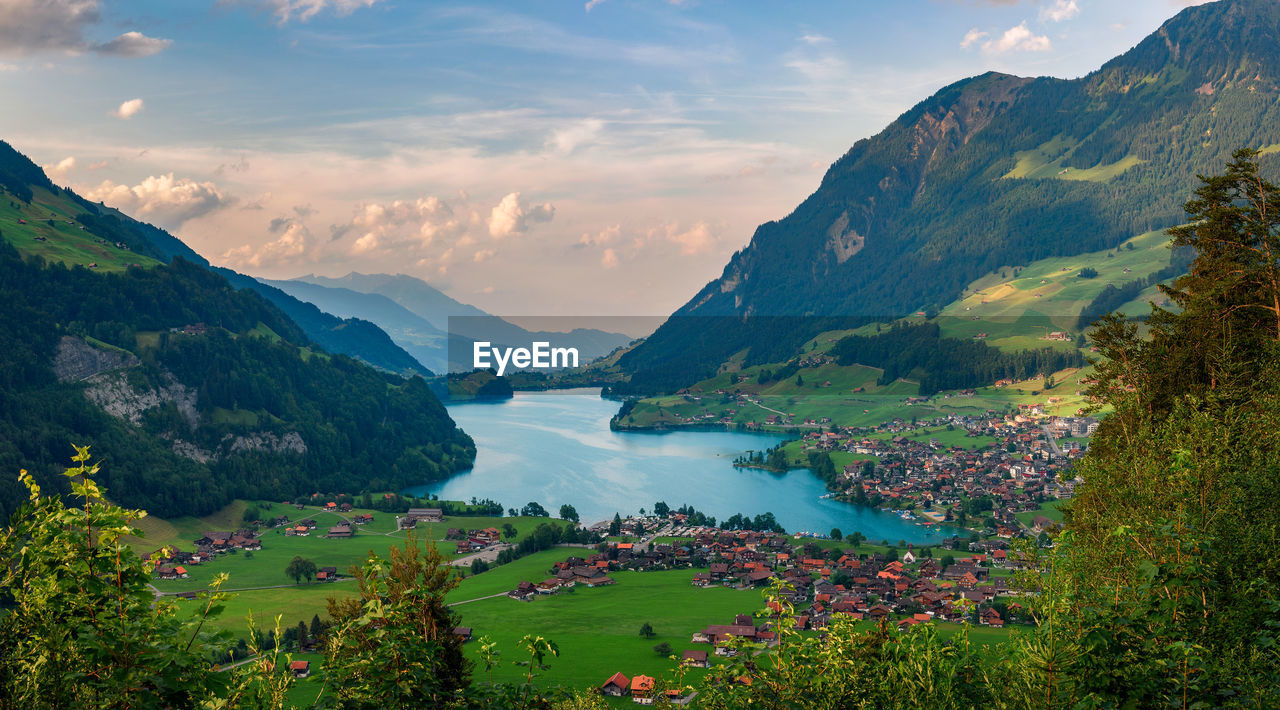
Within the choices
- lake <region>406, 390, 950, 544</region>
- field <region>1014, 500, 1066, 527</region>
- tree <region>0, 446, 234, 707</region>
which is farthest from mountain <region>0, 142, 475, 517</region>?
field <region>1014, 500, 1066, 527</region>

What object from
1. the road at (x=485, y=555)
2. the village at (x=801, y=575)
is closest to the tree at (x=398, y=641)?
the village at (x=801, y=575)

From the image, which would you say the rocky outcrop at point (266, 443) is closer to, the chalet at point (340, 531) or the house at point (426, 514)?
the house at point (426, 514)

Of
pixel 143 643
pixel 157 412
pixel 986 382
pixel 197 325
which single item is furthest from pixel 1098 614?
pixel 986 382

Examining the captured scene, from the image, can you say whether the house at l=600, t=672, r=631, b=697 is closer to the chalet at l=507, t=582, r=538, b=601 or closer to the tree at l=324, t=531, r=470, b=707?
the chalet at l=507, t=582, r=538, b=601

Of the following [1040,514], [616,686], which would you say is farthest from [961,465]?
[616,686]

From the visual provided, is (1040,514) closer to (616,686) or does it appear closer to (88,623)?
(616,686)

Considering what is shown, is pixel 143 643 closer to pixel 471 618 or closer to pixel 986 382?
pixel 471 618
